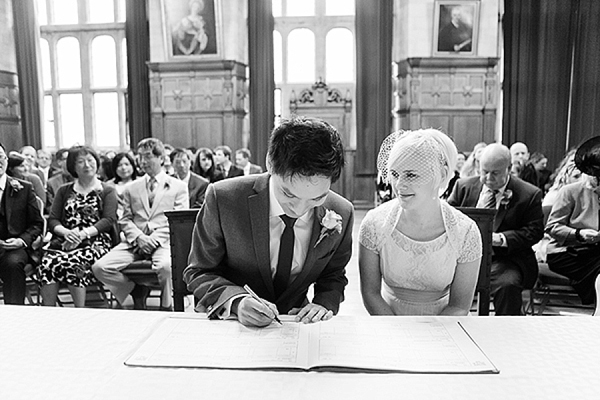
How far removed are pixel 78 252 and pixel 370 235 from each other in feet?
9.56

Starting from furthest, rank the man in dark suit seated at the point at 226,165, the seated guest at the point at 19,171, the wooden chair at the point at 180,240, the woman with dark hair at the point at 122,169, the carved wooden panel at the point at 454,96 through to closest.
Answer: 1. the carved wooden panel at the point at 454,96
2. the man in dark suit seated at the point at 226,165
3. the woman with dark hair at the point at 122,169
4. the seated guest at the point at 19,171
5. the wooden chair at the point at 180,240

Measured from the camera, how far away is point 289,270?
206cm

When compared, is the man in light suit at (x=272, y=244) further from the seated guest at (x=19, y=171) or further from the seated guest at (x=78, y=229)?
the seated guest at (x=19, y=171)

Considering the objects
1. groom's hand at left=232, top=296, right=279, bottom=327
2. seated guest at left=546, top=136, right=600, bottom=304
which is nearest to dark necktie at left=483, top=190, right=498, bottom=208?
seated guest at left=546, top=136, right=600, bottom=304

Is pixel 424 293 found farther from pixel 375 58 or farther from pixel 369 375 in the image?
pixel 375 58

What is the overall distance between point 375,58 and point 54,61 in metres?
9.16

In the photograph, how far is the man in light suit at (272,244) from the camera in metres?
1.82

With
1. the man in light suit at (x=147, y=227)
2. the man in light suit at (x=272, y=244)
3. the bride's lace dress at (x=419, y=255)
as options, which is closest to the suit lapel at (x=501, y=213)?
the bride's lace dress at (x=419, y=255)

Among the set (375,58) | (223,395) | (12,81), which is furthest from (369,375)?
(12,81)

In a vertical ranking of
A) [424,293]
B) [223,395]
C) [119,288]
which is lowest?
[119,288]

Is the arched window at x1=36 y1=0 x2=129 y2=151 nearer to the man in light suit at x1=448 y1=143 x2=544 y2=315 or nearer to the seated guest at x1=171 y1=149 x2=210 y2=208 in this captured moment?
the seated guest at x1=171 y1=149 x2=210 y2=208

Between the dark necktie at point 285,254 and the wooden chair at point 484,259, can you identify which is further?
the wooden chair at point 484,259

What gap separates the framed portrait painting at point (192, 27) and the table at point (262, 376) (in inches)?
441

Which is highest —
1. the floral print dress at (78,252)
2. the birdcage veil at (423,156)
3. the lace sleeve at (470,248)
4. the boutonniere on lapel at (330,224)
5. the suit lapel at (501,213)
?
the birdcage veil at (423,156)
